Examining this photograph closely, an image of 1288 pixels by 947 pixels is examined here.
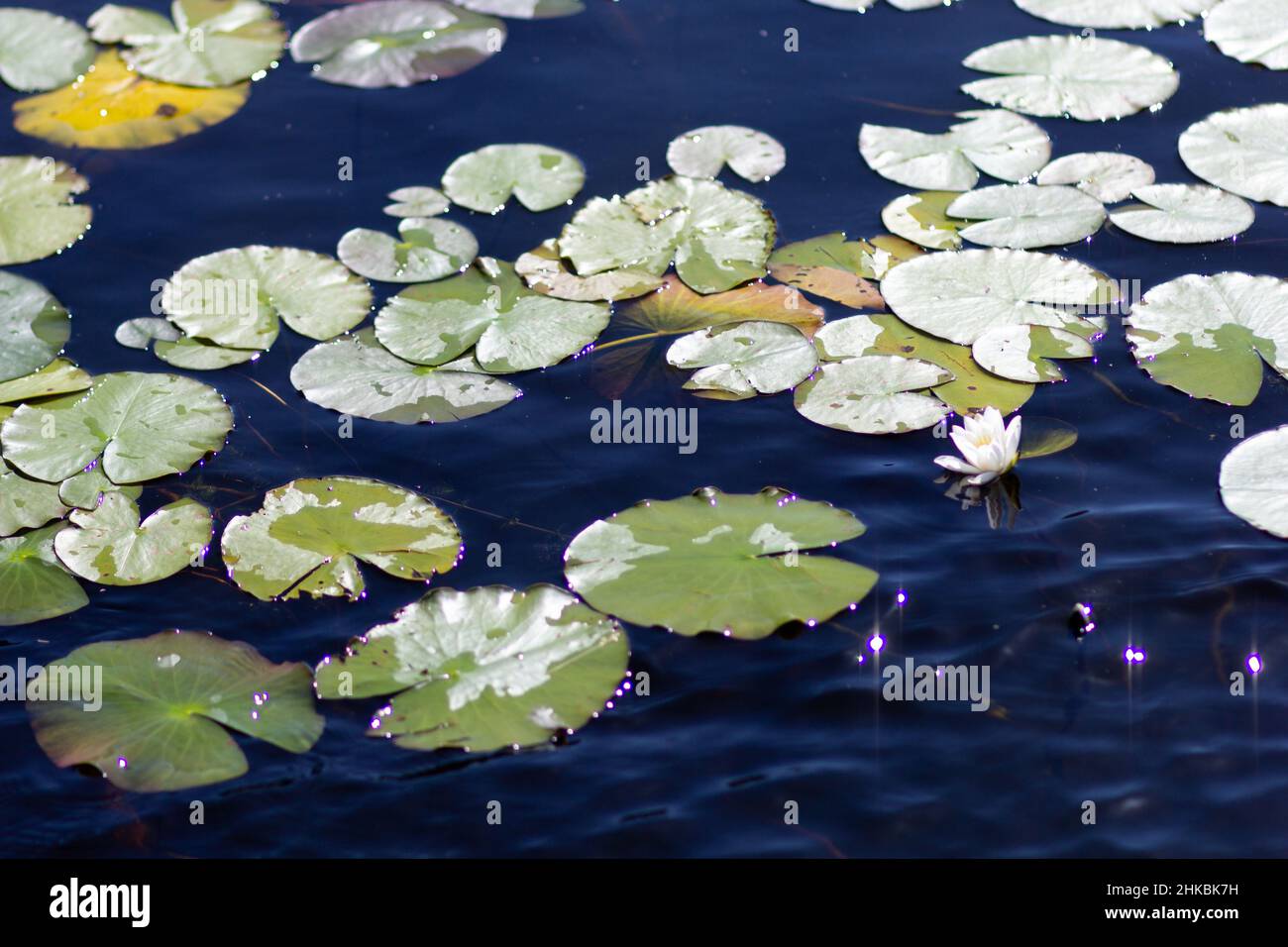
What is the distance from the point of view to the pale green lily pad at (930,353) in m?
4.01

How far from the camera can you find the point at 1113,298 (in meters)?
4.37

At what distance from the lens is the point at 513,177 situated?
5.04 meters

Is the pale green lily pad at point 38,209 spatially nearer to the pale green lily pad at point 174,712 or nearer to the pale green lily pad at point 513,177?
the pale green lily pad at point 513,177

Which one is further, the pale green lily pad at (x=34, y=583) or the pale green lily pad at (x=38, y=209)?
the pale green lily pad at (x=38, y=209)

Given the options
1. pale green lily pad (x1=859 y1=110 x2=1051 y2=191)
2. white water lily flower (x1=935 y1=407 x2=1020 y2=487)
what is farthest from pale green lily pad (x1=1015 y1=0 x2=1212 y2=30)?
white water lily flower (x1=935 y1=407 x2=1020 y2=487)

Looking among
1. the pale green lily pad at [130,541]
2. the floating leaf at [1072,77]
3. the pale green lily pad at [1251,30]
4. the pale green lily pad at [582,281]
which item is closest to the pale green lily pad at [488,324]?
the pale green lily pad at [582,281]

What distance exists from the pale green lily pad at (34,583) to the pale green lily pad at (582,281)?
1829 millimetres

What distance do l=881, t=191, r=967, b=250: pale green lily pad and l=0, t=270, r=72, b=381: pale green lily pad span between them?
306 centimetres

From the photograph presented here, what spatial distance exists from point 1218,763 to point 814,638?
1055 mm

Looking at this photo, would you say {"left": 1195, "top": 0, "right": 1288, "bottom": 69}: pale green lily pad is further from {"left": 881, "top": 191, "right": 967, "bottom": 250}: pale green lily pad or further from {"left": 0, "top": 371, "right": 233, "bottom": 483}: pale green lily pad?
{"left": 0, "top": 371, "right": 233, "bottom": 483}: pale green lily pad

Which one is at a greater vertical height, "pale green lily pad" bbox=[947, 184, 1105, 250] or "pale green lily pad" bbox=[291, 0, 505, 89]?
"pale green lily pad" bbox=[291, 0, 505, 89]

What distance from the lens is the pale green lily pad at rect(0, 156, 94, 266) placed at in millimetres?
4844
